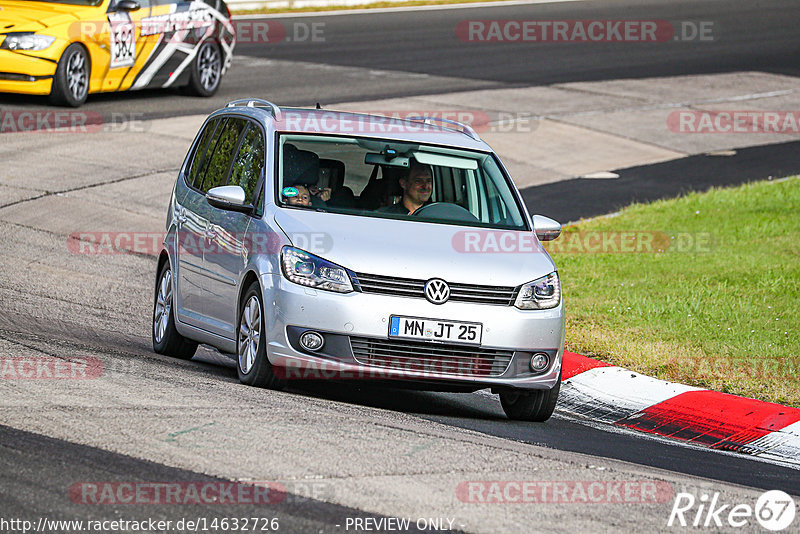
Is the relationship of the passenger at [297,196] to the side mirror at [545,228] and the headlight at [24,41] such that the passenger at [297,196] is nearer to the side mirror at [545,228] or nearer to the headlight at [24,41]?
the side mirror at [545,228]

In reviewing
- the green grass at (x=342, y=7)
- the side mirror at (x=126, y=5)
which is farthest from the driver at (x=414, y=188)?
the green grass at (x=342, y=7)

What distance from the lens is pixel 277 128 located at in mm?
8789

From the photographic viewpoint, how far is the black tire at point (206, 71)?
69.3ft

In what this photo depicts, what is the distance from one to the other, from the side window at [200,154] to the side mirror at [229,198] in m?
1.24

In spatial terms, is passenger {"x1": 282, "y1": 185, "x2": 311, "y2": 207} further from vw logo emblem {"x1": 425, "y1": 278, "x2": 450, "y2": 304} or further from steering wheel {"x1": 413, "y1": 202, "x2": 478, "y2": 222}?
vw logo emblem {"x1": 425, "y1": 278, "x2": 450, "y2": 304}

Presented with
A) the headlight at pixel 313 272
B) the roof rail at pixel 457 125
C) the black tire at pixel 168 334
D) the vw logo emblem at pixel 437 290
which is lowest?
the black tire at pixel 168 334

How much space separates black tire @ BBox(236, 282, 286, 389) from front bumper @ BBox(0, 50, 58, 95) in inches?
434

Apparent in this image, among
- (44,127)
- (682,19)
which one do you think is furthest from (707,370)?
(682,19)

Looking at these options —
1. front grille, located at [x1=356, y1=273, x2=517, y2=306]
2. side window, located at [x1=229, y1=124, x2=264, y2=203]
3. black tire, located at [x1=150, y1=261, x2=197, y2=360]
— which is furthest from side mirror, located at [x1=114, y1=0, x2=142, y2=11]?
front grille, located at [x1=356, y1=273, x2=517, y2=306]

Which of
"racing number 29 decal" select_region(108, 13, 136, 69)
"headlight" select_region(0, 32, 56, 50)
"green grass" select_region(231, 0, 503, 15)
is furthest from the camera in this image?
"green grass" select_region(231, 0, 503, 15)

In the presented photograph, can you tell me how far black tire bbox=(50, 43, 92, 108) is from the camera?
18.4m

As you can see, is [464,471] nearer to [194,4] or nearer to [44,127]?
[44,127]

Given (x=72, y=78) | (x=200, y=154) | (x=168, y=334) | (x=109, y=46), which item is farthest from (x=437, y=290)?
(x=109, y=46)

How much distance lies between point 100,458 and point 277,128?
3.50 meters
